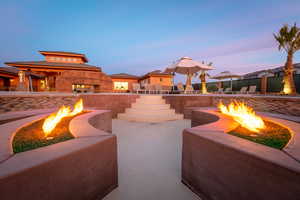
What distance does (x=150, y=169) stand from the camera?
2.08 meters

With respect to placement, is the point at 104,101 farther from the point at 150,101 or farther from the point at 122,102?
the point at 150,101

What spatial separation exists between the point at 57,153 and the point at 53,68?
14459mm

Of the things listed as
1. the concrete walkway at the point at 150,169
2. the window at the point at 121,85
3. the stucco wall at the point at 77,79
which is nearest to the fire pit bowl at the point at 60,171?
the concrete walkway at the point at 150,169

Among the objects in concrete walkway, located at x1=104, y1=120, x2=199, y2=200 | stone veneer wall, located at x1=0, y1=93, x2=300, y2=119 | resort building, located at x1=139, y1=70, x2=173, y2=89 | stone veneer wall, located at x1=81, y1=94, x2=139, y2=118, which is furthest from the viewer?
resort building, located at x1=139, y1=70, x2=173, y2=89

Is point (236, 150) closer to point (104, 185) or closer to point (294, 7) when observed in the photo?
point (104, 185)

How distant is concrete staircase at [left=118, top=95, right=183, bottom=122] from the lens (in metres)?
5.59

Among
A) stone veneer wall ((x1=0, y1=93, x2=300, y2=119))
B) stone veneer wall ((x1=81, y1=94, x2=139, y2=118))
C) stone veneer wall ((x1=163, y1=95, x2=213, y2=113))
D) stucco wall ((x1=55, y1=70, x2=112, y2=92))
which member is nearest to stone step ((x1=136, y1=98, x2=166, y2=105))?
stone veneer wall ((x1=0, y1=93, x2=300, y2=119))

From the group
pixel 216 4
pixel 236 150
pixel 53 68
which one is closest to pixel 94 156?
pixel 236 150

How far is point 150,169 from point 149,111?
3870 mm

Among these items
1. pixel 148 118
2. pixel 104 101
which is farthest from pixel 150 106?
pixel 104 101

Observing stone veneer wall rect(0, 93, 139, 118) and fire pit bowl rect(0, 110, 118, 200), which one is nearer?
fire pit bowl rect(0, 110, 118, 200)

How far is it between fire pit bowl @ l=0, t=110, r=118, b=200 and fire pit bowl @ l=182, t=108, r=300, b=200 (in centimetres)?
111

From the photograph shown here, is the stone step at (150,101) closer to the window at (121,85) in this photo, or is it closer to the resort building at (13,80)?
the resort building at (13,80)

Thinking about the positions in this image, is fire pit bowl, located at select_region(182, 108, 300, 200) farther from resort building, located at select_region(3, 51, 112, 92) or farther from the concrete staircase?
resort building, located at select_region(3, 51, 112, 92)
